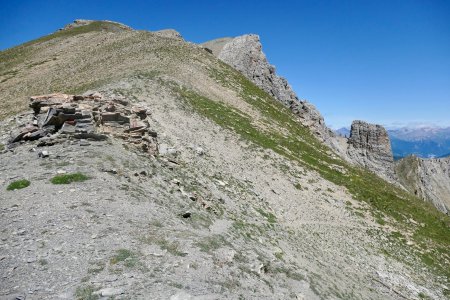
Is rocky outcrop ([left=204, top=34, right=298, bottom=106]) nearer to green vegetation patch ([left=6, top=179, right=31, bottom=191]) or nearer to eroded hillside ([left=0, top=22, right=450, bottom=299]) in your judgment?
eroded hillside ([left=0, top=22, right=450, bottom=299])

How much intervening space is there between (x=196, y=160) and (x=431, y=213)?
2970 centimetres

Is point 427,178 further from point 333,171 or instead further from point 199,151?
point 199,151

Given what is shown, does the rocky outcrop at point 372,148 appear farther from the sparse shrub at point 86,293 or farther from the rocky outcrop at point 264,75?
the sparse shrub at point 86,293

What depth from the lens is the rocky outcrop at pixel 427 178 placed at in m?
149

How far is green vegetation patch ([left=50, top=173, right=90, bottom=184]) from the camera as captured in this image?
17.9 metres

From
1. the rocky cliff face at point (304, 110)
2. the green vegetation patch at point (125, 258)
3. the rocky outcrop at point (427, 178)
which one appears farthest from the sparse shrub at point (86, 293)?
the rocky outcrop at point (427, 178)

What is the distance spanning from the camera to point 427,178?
17438 centimetres

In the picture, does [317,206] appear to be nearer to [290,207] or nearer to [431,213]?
[290,207]

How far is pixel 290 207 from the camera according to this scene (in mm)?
30938

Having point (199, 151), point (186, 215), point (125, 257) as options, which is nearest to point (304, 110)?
point (199, 151)

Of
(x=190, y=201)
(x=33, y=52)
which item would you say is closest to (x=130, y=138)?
(x=190, y=201)

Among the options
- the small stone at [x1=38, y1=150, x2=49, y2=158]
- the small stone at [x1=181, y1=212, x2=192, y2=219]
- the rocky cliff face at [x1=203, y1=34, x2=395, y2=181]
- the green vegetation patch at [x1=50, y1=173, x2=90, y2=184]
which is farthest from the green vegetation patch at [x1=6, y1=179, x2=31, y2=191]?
the rocky cliff face at [x1=203, y1=34, x2=395, y2=181]

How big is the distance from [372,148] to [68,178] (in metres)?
94.7

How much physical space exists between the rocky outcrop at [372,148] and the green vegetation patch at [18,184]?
3470 inches
